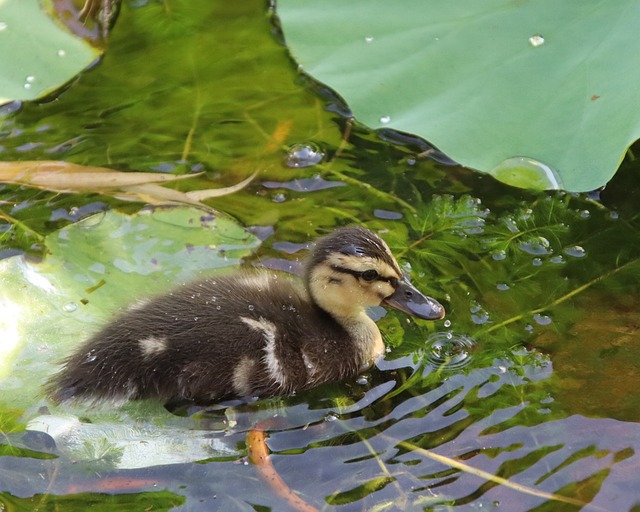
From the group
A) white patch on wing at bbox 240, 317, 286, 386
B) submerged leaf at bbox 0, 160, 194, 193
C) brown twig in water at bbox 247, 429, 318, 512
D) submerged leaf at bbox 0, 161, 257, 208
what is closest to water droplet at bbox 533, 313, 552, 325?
white patch on wing at bbox 240, 317, 286, 386

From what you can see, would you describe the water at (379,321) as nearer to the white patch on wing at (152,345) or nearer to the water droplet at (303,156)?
the water droplet at (303,156)

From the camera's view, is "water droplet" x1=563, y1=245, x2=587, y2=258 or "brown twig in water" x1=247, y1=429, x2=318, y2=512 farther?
"water droplet" x1=563, y1=245, x2=587, y2=258

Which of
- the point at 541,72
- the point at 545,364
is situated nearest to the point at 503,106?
the point at 541,72

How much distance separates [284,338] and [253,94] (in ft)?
4.76

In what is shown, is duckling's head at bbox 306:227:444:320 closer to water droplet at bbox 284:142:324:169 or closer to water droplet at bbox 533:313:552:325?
water droplet at bbox 533:313:552:325

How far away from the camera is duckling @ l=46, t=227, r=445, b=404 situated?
9.67ft

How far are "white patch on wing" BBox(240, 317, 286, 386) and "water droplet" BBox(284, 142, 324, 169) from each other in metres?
0.98

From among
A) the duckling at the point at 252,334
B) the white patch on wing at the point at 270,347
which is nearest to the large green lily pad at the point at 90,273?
the duckling at the point at 252,334

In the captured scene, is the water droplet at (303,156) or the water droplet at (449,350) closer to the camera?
the water droplet at (449,350)

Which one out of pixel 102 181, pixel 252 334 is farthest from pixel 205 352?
pixel 102 181

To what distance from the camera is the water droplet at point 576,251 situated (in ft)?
11.3

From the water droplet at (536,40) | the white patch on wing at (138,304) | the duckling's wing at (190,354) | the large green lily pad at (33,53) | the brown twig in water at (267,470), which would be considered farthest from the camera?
the large green lily pad at (33,53)

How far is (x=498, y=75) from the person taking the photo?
3363mm

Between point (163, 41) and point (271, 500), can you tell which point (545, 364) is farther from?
point (163, 41)
